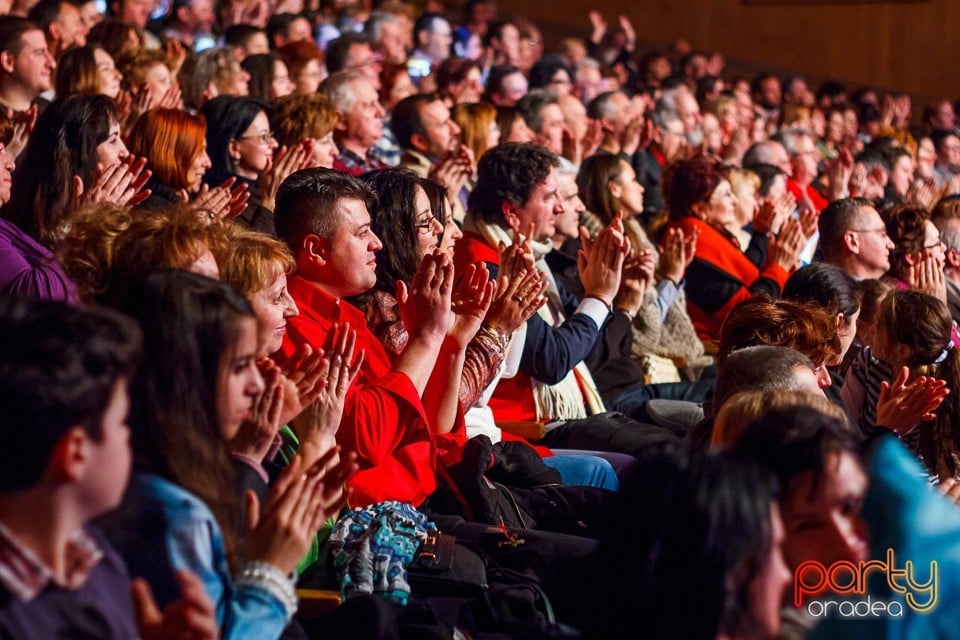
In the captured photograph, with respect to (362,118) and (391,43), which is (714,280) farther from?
(391,43)

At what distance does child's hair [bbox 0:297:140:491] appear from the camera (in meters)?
1.34

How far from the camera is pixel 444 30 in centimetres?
813

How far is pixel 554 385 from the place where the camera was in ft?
11.6

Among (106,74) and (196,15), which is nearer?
(106,74)

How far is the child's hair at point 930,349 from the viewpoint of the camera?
293 centimetres

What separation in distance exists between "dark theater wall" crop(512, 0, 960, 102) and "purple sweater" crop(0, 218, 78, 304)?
30.6 ft

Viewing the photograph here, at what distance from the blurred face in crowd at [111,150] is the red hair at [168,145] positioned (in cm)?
35

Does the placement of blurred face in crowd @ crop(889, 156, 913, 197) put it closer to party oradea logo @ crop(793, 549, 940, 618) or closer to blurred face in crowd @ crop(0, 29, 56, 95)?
blurred face in crowd @ crop(0, 29, 56, 95)

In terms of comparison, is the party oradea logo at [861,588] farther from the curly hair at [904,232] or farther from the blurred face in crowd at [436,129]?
the blurred face in crowd at [436,129]

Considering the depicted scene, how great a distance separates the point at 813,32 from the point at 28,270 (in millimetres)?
10288

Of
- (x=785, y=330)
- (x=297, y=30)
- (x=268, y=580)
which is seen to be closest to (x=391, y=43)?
(x=297, y=30)

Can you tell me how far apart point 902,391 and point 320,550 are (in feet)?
4.09

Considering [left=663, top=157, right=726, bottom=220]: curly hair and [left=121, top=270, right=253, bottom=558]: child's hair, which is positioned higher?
[left=121, top=270, right=253, bottom=558]: child's hair

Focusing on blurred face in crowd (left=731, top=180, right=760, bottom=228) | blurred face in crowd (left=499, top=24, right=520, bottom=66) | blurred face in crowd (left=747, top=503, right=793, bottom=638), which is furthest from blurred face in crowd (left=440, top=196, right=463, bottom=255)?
blurred face in crowd (left=499, top=24, right=520, bottom=66)
